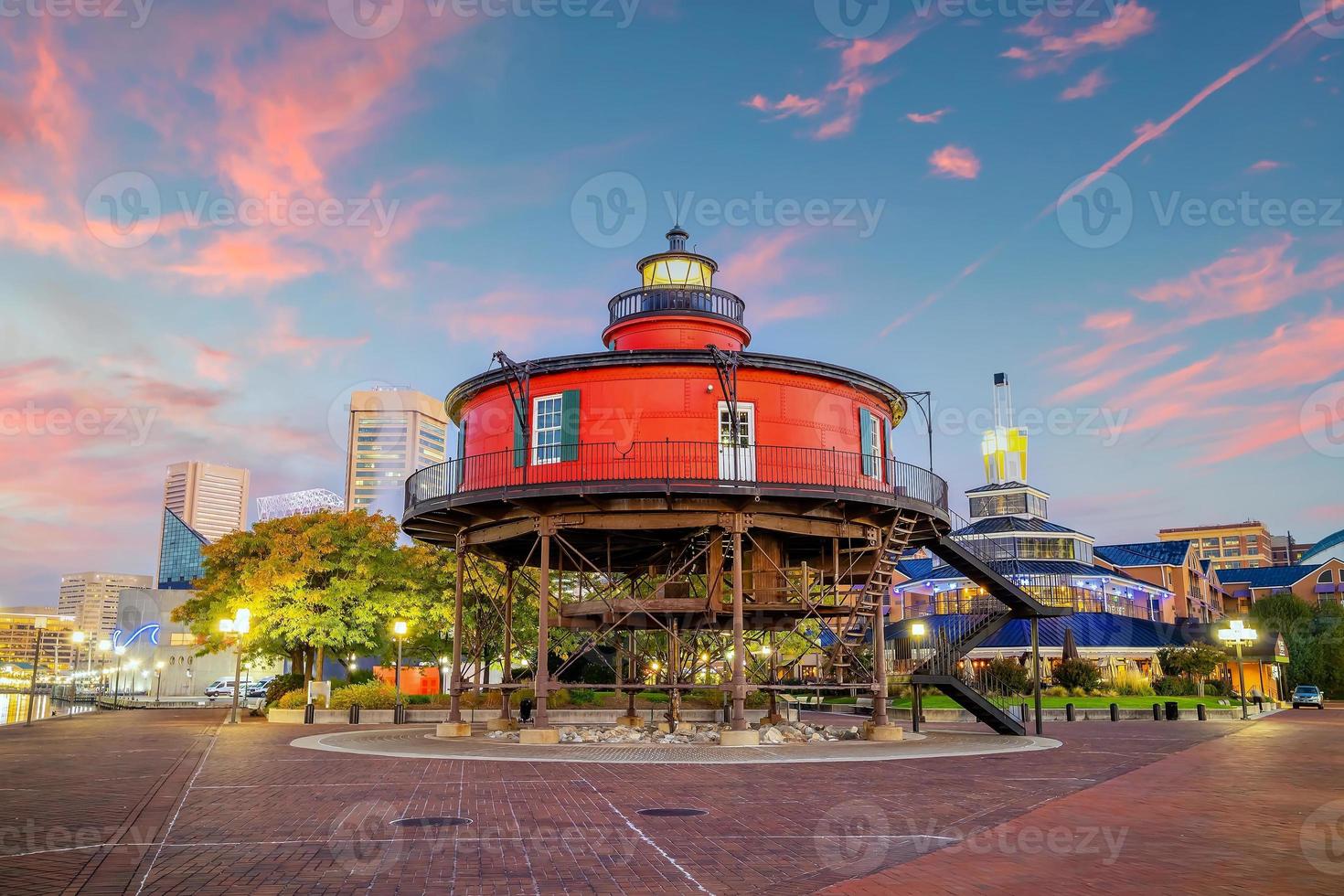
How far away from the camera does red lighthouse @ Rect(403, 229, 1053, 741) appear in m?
25.7

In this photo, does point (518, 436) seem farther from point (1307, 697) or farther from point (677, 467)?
point (1307, 697)

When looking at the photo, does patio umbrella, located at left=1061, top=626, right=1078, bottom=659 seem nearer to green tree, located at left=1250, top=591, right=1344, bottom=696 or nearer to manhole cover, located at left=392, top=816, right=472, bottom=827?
green tree, located at left=1250, top=591, right=1344, bottom=696

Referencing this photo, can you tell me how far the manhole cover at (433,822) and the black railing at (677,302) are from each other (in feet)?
65.8

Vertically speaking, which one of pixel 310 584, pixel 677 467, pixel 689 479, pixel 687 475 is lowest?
pixel 310 584

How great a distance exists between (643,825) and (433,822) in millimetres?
2512

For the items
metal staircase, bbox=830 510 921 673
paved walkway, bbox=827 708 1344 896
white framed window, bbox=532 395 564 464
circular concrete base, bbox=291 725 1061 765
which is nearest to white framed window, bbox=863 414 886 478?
metal staircase, bbox=830 510 921 673

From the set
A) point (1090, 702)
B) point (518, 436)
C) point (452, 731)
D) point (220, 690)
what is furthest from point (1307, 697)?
point (220, 690)

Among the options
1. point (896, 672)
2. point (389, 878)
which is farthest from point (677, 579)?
point (389, 878)

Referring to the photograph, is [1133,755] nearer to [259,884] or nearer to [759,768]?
[759,768]

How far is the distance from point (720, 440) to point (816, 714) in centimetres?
2691

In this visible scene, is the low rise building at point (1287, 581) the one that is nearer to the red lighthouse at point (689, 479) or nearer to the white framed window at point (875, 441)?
the white framed window at point (875, 441)

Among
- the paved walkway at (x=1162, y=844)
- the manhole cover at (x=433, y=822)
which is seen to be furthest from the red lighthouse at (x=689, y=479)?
the manhole cover at (x=433, y=822)

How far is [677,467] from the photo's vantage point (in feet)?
85.0

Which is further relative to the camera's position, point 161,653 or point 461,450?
point 161,653
